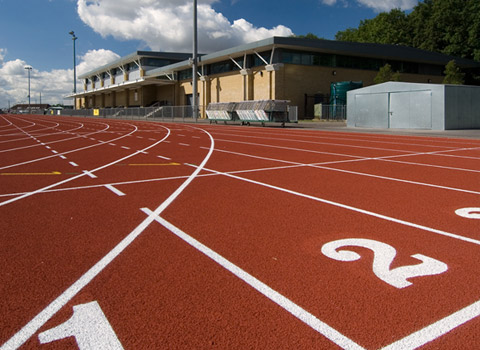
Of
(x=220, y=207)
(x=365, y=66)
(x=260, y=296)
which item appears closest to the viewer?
(x=260, y=296)

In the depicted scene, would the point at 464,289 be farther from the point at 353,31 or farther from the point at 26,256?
the point at 353,31

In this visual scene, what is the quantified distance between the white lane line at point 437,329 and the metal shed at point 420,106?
25.9 meters

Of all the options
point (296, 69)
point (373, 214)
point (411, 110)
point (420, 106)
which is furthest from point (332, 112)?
point (373, 214)

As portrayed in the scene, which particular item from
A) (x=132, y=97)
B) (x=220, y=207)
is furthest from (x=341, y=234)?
(x=132, y=97)

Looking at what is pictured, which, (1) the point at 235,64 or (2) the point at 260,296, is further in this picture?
(1) the point at 235,64

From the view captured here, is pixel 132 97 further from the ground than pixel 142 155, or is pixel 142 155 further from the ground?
pixel 132 97

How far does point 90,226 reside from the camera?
5.55 metres

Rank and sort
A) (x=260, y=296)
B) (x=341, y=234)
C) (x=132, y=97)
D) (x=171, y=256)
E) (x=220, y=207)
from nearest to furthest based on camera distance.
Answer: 1. (x=260, y=296)
2. (x=171, y=256)
3. (x=341, y=234)
4. (x=220, y=207)
5. (x=132, y=97)

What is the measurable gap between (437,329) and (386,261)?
4.33 feet

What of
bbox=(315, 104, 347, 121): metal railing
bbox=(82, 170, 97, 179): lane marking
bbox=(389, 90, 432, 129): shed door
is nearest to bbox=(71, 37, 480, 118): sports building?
bbox=(315, 104, 347, 121): metal railing

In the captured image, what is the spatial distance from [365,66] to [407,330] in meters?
51.0

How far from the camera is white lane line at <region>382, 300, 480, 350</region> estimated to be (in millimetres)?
2748

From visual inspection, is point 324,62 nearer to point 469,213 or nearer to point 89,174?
point 89,174

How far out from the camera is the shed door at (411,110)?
1079 inches
